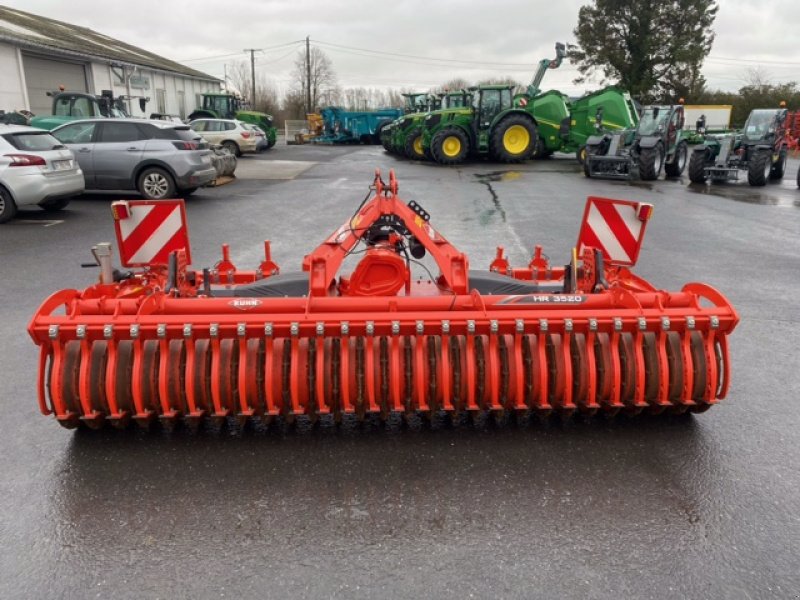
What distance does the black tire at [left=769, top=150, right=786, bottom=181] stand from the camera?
19.4 m

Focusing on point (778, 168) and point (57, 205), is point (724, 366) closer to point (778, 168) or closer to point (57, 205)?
point (57, 205)

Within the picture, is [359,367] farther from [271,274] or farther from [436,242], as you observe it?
[271,274]

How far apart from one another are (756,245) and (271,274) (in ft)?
26.3

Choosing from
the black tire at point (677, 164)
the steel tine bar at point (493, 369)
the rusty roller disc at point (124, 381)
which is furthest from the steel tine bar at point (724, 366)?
the black tire at point (677, 164)

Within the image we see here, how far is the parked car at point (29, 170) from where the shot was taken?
1052 cm

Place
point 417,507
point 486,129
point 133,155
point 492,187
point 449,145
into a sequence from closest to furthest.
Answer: point 417,507 < point 133,155 < point 492,187 < point 449,145 < point 486,129

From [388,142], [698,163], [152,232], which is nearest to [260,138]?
[388,142]

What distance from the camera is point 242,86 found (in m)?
81.2

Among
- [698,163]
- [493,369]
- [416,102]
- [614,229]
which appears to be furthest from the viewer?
[416,102]

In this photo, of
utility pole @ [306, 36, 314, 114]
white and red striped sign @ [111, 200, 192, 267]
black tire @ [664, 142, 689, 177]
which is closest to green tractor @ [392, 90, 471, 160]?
black tire @ [664, 142, 689, 177]

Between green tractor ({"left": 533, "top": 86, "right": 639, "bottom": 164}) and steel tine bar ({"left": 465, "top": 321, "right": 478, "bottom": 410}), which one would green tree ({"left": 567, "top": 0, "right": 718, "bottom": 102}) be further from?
steel tine bar ({"left": 465, "top": 321, "right": 478, "bottom": 410})

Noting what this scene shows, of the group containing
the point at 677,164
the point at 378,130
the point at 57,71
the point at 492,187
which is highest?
the point at 57,71

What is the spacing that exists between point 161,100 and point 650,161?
104ft

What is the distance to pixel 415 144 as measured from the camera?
26.1m
